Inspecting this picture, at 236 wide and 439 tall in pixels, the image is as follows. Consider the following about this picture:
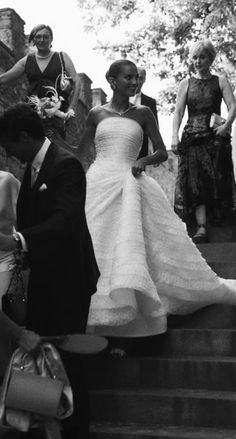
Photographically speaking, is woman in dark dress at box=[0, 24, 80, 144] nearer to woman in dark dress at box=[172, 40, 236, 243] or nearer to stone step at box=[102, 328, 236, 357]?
woman in dark dress at box=[172, 40, 236, 243]

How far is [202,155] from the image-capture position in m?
7.24

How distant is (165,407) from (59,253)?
1.36 metres

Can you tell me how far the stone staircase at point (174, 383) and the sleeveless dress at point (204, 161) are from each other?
239 cm

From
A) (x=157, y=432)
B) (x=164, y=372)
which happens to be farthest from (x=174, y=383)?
(x=157, y=432)

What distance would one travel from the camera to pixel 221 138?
281 inches

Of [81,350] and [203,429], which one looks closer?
[81,350]

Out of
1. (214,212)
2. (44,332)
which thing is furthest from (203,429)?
(214,212)

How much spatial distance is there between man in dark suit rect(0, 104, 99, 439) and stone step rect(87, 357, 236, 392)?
1150 millimetres

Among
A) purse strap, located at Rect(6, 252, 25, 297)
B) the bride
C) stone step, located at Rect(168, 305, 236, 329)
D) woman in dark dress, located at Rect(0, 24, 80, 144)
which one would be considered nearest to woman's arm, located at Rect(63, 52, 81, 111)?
woman in dark dress, located at Rect(0, 24, 80, 144)

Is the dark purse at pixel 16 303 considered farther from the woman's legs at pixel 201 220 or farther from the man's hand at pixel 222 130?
the man's hand at pixel 222 130

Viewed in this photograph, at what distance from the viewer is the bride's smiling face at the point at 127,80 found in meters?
4.97

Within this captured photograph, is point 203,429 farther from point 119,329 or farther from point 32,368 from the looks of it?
point 32,368

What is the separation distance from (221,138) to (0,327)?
182 inches

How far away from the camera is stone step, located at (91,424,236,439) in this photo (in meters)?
3.71
